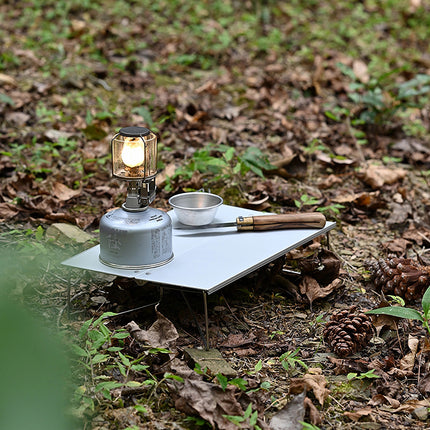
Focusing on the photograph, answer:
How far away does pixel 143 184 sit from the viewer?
2504mm

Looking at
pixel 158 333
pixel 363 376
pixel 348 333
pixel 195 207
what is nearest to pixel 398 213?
pixel 195 207

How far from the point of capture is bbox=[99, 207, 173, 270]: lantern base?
2.37 m

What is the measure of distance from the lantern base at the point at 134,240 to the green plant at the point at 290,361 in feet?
1.98

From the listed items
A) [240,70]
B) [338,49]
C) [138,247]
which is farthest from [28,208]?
[338,49]

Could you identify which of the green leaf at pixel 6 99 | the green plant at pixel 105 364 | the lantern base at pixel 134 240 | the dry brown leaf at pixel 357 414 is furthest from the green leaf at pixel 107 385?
the green leaf at pixel 6 99

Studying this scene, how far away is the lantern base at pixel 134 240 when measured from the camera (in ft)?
7.79

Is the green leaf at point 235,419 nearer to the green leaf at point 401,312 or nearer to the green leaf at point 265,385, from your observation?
the green leaf at point 265,385

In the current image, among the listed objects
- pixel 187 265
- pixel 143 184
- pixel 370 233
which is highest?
pixel 143 184

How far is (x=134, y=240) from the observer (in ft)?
7.78

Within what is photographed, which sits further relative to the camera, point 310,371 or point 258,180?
point 258,180

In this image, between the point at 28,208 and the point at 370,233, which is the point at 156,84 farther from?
the point at 370,233

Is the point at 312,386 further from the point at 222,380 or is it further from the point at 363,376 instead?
the point at 222,380

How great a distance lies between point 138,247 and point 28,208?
135 centimetres

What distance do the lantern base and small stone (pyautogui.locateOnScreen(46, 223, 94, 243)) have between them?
2.23ft
